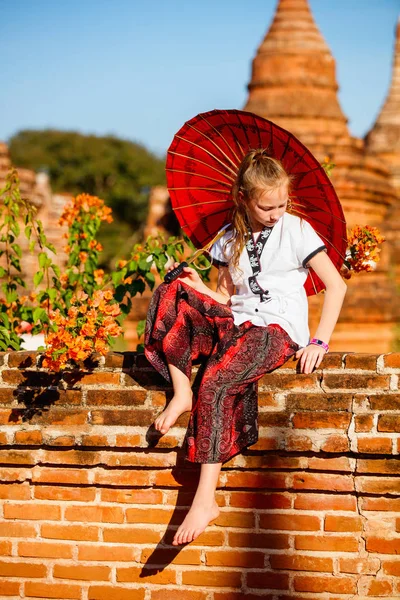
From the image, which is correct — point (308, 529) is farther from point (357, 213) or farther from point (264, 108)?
point (264, 108)

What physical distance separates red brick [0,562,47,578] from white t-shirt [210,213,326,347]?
1.20 metres

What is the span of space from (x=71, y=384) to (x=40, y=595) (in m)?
0.81

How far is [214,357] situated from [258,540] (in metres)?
0.68

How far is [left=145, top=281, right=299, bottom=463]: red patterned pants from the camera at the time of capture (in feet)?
9.39

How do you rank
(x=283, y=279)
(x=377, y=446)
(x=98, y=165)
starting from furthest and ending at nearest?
(x=98, y=165), (x=283, y=279), (x=377, y=446)

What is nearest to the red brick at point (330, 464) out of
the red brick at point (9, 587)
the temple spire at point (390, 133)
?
the red brick at point (9, 587)

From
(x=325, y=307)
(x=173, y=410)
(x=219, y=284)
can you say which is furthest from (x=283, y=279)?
(x=173, y=410)

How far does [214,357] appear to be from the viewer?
2986 mm

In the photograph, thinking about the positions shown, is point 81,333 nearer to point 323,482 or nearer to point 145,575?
point 145,575

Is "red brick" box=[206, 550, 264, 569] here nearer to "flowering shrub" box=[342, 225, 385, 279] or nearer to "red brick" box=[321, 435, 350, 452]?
"red brick" box=[321, 435, 350, 452]

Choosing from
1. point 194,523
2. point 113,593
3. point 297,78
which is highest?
point 297,78

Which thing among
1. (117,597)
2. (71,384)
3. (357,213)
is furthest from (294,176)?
(357,213)

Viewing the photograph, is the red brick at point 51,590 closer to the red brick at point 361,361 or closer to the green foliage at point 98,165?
the red brick at point 361,361

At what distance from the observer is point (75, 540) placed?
310cm
